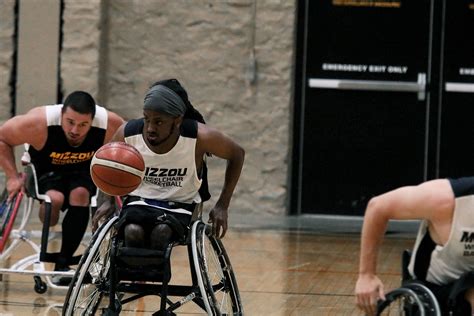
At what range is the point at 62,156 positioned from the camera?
21.5 feet

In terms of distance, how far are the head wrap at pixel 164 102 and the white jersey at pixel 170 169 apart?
6.7 inches

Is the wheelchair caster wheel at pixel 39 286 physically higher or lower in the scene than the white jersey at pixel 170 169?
lower

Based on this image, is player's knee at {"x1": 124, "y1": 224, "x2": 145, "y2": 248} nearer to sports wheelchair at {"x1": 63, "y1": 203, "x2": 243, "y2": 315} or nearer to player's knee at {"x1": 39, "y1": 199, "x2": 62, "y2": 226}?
sports wheelchair at {"x1": 63, "y1": 203, "x2": 243, "y2": 315}

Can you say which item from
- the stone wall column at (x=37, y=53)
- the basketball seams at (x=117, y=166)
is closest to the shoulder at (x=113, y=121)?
the basketball seams at (x=117, y=166)

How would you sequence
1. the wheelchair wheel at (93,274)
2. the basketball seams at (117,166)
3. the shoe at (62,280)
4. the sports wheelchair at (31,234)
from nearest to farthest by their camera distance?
the wheelchair wheel at (93,274) < the basketball seams at (117,166) < the sports wheelchair at (31,234) < the shoe at (62,280)

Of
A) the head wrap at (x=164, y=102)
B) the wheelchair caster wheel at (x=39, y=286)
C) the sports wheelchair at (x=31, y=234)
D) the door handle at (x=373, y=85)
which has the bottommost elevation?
the wheelchair caster wheel at (x=39, y=286)

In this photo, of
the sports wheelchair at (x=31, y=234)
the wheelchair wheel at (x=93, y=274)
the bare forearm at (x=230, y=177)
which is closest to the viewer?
the wheelchair wheel at (x=93, y=274)

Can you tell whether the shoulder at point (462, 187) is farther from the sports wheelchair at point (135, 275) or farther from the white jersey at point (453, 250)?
the sports wheelchair at point (135, 275)

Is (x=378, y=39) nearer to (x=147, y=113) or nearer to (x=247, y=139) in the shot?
(x=247, y=139)

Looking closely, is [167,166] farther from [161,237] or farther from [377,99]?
[377,99]

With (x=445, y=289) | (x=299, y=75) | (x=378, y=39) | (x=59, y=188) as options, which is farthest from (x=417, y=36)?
(x=445, y=289)

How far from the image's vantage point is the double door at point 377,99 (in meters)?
10.6

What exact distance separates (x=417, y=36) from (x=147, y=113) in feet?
19.9

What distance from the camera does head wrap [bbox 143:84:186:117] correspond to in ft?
16.3
